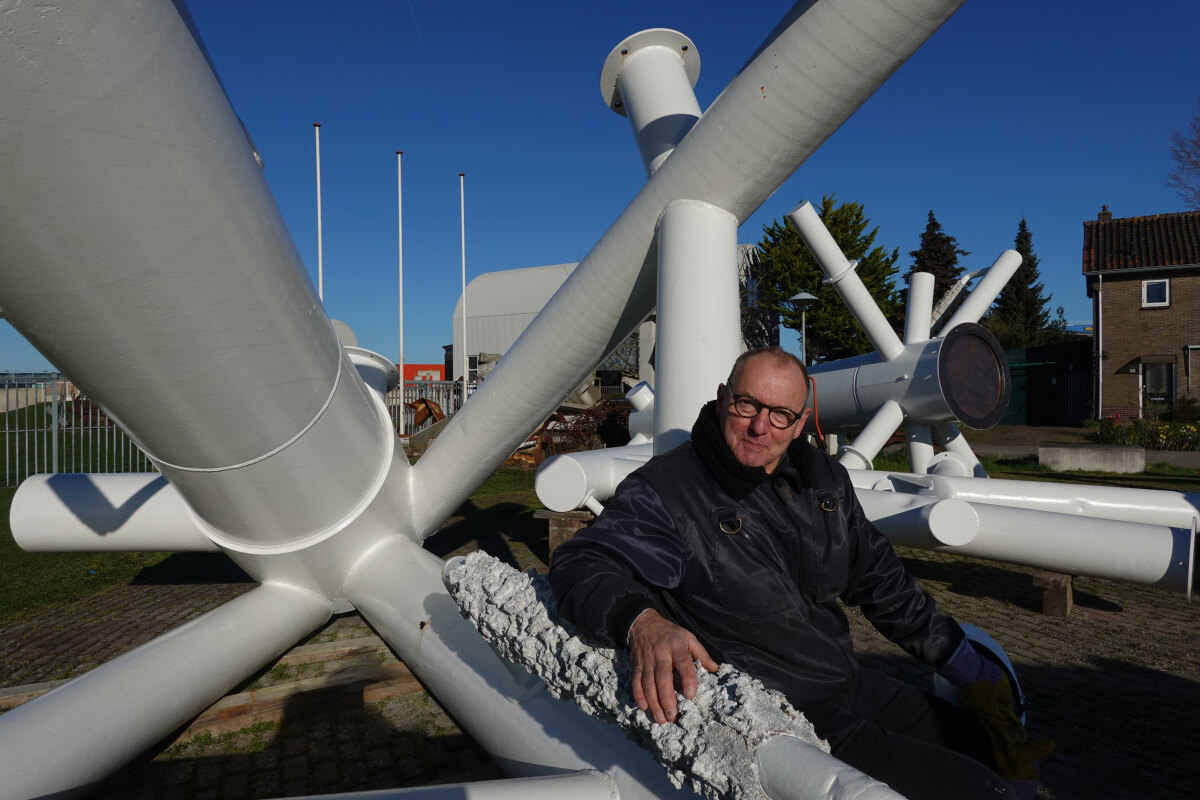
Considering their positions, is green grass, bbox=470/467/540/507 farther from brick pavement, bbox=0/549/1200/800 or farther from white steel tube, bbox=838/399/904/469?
brick pavement, bbox=0/549/1200/800

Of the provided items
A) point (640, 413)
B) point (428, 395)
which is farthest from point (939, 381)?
point (428, 395)

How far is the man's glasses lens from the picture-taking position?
198 centimetres

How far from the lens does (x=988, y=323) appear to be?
38625 millimetres

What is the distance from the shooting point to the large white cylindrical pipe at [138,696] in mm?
2016

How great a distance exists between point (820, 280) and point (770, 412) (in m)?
27.3

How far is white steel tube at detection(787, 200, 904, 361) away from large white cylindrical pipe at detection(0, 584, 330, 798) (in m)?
4.79

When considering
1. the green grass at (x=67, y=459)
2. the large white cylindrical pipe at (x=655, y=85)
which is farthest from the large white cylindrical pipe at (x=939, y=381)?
the green grass at (x=67, y=459)

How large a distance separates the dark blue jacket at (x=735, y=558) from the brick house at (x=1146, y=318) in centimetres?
2391

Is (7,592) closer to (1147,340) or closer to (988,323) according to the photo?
(1147,340)

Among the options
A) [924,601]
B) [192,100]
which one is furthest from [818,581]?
[192,100]

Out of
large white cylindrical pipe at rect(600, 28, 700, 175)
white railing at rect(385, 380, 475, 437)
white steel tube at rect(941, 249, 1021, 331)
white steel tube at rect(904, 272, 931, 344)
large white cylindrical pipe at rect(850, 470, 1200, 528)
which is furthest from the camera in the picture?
white railing at rect(385, 380, 475, 437)

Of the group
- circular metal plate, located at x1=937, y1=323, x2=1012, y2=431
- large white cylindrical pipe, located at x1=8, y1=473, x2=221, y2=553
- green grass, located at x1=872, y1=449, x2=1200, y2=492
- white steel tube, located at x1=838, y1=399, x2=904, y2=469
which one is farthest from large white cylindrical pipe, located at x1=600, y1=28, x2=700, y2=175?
green grass, located at x1=872, y1=449, x2=1200, y2=492

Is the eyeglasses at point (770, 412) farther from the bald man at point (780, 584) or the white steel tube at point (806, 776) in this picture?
the white steel tube at point (806, 776)

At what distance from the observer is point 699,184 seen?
2.83m
